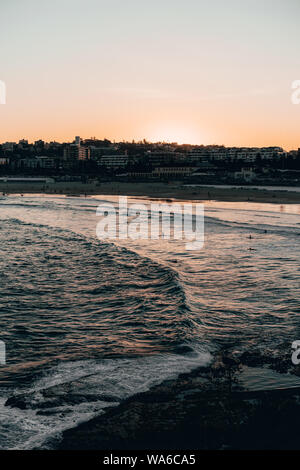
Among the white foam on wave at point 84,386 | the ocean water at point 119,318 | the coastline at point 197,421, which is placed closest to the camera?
the coastline at point 197,421

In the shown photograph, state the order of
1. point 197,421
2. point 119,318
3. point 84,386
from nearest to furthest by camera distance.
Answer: point 197,421, point 84,386, point 119,318

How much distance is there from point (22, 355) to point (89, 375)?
1763 millimetres

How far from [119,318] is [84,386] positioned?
12.0 feet

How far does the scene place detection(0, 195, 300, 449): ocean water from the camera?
7082 mm

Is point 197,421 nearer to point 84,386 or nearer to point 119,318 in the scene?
point 84,386

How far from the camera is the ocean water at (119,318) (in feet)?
23.2

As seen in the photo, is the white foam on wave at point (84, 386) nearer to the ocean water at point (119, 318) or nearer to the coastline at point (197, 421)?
the ocean water at point (119, 318)

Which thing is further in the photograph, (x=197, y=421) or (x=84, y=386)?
(x=84, y=386)

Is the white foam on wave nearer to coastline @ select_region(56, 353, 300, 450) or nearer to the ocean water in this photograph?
the ocean water

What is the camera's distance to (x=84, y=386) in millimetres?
7305

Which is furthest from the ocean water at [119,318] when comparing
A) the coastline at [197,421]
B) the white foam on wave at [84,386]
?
the coastline at [197,421]

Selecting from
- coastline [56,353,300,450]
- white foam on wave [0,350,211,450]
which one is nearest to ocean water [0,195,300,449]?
white foam on wave [0,350,211,450]

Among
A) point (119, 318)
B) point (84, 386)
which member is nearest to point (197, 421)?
point (84, 386)

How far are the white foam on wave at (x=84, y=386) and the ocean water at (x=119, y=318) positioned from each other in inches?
0.7
